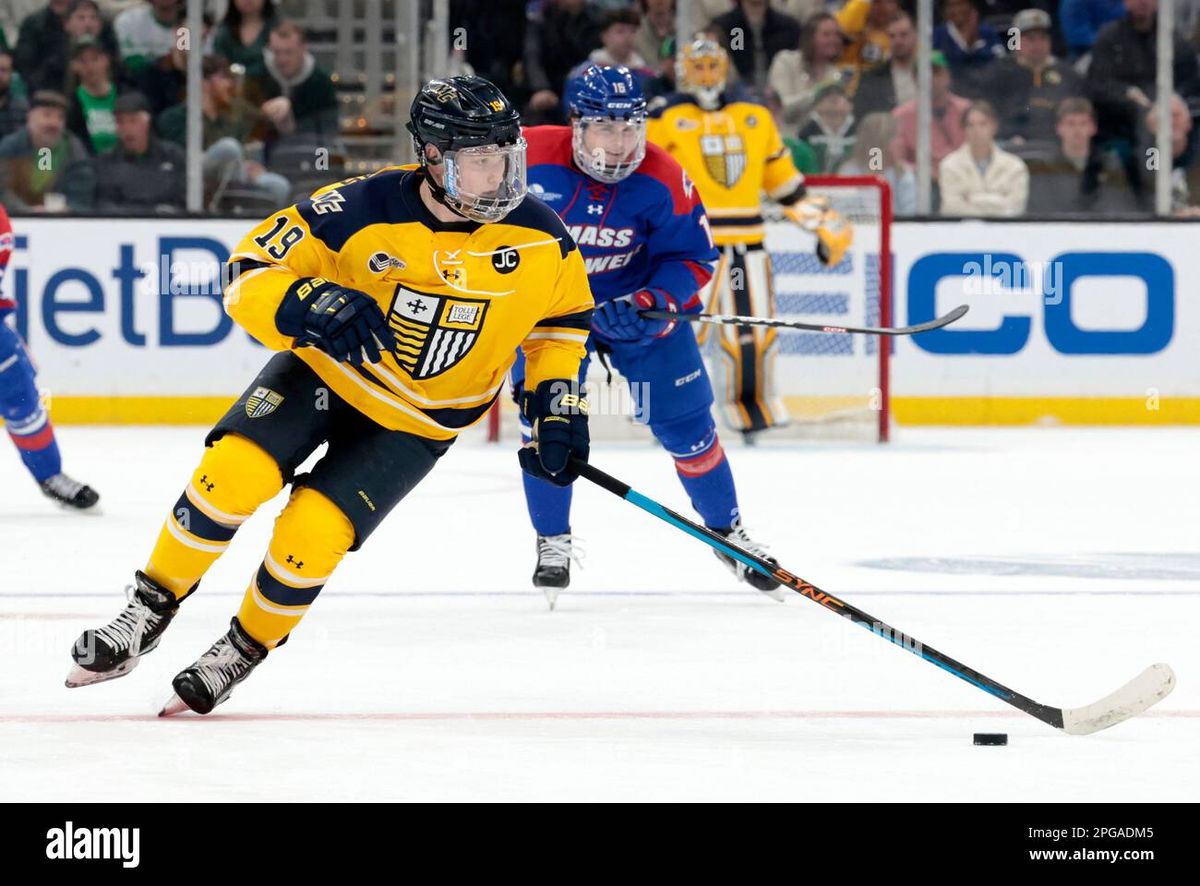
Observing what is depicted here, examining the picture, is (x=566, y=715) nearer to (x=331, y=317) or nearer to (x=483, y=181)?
(x=331, y=317)

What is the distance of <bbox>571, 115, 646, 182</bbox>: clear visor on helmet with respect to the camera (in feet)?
16.6

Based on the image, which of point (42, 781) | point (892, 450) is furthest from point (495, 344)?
point (892, 450)

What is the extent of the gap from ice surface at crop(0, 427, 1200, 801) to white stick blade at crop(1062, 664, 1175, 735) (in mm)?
30

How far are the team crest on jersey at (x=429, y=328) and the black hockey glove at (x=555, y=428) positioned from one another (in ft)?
0.67

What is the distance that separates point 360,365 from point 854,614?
36.0 inches

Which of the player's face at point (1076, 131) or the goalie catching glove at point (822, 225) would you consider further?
the player's face at point (1076, 131)

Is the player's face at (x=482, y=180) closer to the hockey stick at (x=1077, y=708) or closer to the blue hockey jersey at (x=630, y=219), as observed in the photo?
the hockey stick at (x=1077, y=708)

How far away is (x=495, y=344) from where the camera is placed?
12.4 ft

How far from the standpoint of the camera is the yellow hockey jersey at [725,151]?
8.98 metres

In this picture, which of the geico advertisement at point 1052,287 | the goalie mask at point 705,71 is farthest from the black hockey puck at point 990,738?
the geico advertisement at point 1052,287

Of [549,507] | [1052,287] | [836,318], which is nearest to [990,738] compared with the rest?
[549,507]

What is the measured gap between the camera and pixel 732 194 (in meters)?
9.04

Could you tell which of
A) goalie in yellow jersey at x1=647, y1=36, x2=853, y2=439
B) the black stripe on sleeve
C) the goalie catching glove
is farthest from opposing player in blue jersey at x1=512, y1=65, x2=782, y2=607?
goalie in yellow jersey at x1=647, y1=36, x2=853, y2=439

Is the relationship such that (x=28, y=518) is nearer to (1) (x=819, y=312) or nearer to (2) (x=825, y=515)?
(2) (x=825, y=515)
